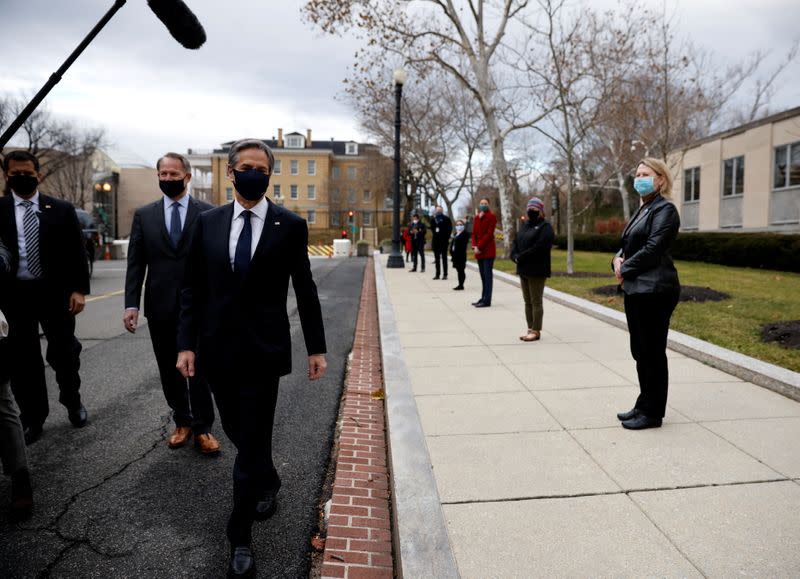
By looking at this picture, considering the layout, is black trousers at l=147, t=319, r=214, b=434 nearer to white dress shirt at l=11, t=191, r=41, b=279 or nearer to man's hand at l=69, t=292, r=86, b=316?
man's hand at l=69, t=292, r=86, b=316

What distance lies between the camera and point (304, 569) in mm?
2680

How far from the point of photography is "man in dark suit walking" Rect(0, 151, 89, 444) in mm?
4043

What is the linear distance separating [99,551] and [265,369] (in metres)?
1.22

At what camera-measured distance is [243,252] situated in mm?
2604

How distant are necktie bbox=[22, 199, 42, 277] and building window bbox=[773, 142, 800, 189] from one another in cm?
2539

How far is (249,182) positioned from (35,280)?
8.24 feet

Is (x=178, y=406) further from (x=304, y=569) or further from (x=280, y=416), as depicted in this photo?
(x=304, y=569)

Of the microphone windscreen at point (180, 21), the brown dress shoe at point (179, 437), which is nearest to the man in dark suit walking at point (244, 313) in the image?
the microphone windscreen at point (180, 21)

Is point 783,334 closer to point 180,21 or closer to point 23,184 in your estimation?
point 180,21

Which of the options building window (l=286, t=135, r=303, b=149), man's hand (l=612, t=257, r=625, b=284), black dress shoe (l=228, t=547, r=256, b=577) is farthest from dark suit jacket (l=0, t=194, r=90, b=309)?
building window (l=286, t=135, r=303, b=149)

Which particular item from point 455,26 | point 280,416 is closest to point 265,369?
point 280,416

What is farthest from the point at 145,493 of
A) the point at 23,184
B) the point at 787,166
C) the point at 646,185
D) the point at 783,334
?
the point at 787,166

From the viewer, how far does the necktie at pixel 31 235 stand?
13.5ft

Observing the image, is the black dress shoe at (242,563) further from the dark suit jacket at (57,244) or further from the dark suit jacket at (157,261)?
the dark suit jacket at (57,244)
